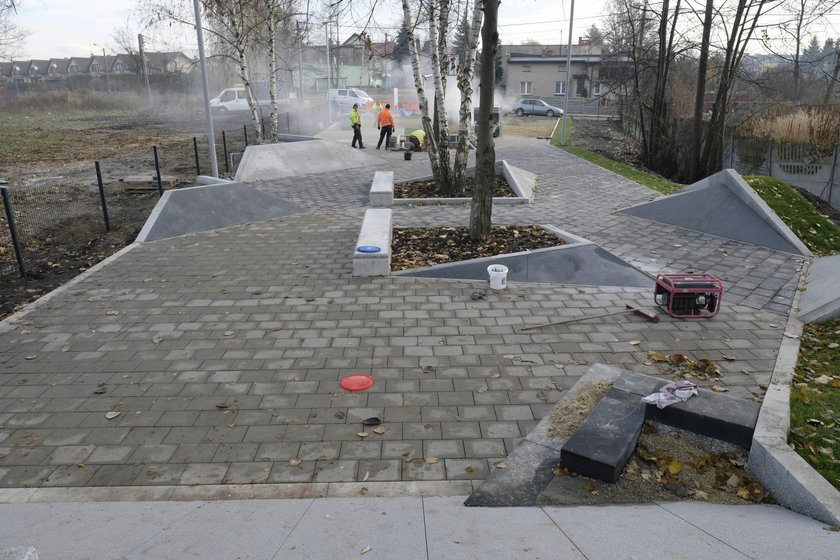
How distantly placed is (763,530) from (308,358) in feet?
14.7

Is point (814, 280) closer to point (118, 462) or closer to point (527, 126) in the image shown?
point (118, 462)

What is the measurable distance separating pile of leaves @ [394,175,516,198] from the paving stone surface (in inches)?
178

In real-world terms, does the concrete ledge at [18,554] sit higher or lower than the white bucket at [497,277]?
higher

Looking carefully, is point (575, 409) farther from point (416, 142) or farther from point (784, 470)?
point (416, 142)

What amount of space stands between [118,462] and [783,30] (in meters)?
21.5

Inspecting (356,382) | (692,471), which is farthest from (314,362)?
(692,471)

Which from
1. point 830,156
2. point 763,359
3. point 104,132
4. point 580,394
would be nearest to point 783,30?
point 830,156

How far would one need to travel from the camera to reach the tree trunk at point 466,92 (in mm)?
12070

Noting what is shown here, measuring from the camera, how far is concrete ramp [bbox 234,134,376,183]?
57.2ft

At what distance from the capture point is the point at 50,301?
326 inches

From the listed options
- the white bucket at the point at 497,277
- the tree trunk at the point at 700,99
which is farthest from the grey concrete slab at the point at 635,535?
the tree trunk at the point at 700,99

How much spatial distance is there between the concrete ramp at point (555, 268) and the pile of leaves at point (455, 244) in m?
0.59

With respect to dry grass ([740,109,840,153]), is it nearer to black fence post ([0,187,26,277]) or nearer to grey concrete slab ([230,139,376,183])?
grey concrete slab ([230,139,376,183])

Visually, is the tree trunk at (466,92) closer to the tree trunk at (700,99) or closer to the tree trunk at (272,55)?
the tree trunk at (272,55)
